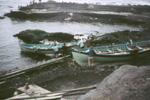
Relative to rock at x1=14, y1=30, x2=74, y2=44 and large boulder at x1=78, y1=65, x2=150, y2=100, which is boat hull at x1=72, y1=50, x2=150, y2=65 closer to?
large boulder at x1=78, y1=65, x2=150, y2=100

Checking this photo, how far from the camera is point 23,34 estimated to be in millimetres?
30734

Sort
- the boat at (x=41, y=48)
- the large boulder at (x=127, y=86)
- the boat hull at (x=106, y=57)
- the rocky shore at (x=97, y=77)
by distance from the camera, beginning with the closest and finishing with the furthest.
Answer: the large boulder at (x=127, y=86), the rocky shore at (x=97, y=77), the boat hull at (x=106, y=57), the boat at (x=41, y=48)

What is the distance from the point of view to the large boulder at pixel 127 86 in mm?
4254

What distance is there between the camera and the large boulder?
4254mm

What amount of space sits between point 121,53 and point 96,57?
2851mm

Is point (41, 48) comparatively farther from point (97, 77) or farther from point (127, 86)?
point (127, 86)

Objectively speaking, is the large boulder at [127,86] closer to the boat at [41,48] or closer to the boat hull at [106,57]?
the boat hull at [106,57]

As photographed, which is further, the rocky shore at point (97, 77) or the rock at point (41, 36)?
the rock at point (41, 36)

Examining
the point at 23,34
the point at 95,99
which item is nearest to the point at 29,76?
the point at 95,99

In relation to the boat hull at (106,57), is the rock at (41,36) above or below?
below

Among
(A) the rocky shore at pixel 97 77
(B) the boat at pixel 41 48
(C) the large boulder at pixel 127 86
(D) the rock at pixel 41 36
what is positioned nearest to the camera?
(C) the large boulder at pixel 127 86

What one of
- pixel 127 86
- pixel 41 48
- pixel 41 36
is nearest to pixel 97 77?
pixel 127 86

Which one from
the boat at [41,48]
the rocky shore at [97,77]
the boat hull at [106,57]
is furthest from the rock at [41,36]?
the boat hull at [106,57]

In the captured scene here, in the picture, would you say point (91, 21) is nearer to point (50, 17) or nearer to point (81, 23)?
point (81, 23)
